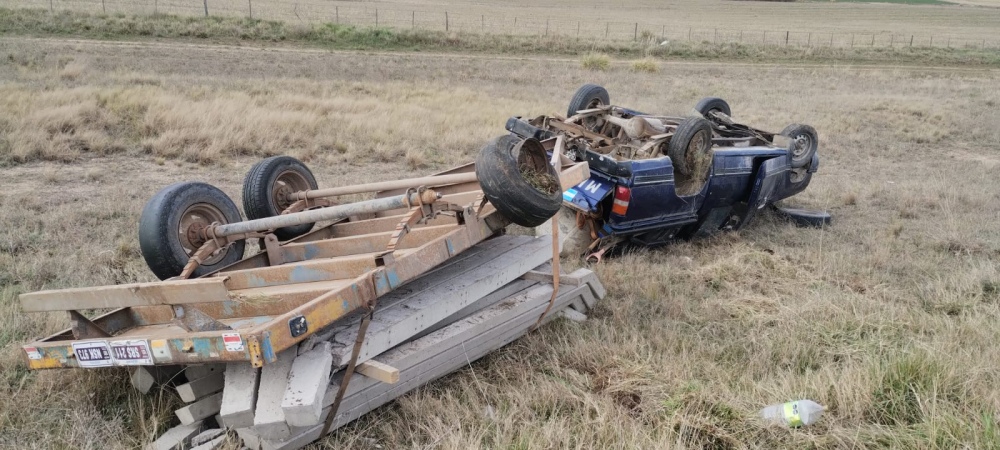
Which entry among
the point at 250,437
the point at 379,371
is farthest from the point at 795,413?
the point at 250,437

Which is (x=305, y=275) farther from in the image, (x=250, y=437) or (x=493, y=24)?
(x=493, y=24)

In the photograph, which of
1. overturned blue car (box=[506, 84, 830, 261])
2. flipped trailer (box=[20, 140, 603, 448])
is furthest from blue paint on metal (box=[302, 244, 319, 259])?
overturned blue car (box=[506, 84, 830, 261])

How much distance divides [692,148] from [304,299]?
13.5ft

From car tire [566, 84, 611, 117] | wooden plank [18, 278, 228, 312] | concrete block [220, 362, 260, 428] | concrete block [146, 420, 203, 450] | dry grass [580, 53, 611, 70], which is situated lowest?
concrete block [146, 420, 203, 450]

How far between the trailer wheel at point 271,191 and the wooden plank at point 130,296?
1.46 meters

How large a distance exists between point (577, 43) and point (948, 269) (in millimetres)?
28702

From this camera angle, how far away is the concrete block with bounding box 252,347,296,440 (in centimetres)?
288

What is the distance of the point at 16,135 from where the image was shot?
929 cm

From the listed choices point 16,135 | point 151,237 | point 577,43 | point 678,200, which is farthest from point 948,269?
point 577,43

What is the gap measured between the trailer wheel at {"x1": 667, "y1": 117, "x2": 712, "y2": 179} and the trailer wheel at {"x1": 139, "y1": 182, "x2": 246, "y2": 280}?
3.91m

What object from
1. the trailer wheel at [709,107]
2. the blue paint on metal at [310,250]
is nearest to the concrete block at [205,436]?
the blue paint on metal at [310,250]

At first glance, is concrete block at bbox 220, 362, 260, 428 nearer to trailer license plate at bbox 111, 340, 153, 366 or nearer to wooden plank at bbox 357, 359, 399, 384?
trailer license plate at bbox 111, 340, 153, 366

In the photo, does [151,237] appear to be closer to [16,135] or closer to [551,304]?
[551,304]

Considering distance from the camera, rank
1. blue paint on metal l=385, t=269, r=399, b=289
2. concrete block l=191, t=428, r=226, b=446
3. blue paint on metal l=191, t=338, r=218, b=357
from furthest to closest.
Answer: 1. blue paint on metal l=385, t=269, r=399, b=289
2. concrete block l=191, t=428, r=226, b=446
3. blue paint on metal l=191, t=338, r=218, b=357
